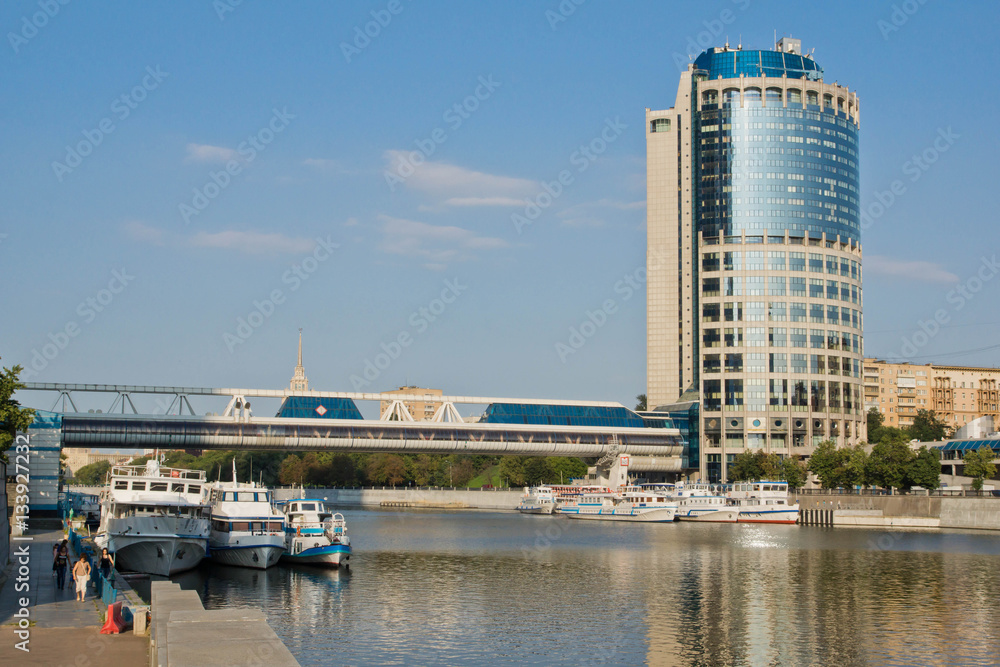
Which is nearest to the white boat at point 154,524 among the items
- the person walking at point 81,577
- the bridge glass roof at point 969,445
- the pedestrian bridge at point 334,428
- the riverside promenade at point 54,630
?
the riverside promenade at point 54,630

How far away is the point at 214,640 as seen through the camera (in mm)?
26312

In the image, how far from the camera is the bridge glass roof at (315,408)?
600 ft

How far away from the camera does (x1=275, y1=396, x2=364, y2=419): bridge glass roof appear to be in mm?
182750

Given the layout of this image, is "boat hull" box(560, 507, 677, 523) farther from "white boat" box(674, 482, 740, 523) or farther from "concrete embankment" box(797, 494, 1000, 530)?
"concrete embankment" box(797, 494, 1000, 530)

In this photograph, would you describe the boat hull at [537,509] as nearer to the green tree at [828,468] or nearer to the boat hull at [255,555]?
the green tree at [828,468]

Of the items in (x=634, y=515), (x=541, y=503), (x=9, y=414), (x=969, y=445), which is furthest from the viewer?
(x=541, y=503)

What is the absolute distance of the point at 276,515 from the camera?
81.1 meters

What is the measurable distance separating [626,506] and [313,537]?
3710 inches

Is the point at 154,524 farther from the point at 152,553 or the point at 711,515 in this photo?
the point at 711,515

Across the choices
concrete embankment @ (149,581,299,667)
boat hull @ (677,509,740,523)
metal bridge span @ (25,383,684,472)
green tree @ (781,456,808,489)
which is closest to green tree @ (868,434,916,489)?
green tree @ (781,456,808,489)

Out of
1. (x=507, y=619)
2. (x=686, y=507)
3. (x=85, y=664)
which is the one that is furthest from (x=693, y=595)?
(x=686, y=507)

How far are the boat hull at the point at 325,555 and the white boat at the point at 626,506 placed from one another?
9069 centimetres

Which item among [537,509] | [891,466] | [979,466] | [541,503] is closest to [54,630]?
[891,466]

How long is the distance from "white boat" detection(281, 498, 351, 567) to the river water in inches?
57.5
